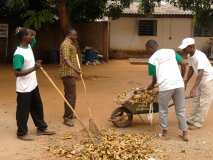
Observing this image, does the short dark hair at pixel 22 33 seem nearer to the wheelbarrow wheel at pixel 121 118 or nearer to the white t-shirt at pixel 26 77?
the white t-shirt at pixel 26 77

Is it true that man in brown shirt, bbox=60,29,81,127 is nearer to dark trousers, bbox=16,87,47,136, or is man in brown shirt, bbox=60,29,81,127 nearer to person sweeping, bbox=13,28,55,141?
dark trousers, bbox=16,87,47,136

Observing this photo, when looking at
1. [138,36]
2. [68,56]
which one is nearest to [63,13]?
[68,56]

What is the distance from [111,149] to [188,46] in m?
2.60

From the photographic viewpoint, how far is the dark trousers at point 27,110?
27.6 feet

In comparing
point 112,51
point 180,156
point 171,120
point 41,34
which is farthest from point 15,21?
point 180,156

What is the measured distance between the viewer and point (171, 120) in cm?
1010

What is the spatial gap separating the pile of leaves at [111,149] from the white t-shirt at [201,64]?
1825mm

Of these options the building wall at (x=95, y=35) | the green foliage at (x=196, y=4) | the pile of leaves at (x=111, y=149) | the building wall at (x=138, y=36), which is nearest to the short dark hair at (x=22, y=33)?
the pile of leaves at (x=111, y=149)

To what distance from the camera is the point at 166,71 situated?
8492 millimetres

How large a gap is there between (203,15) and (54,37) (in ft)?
26.7

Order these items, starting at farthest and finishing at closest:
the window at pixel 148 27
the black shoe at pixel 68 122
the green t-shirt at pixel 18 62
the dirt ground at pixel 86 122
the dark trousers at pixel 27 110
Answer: the window at pixel 148 27 < the black shoe at pixel 68 122 < the dark trousers at pixel 27 110 < the green t-shirt at pixel 18 62 < the dirt ground at pixel 86 122

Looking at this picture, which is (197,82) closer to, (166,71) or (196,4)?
(166,71)

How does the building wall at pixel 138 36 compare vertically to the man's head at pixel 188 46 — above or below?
below

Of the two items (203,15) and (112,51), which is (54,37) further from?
(203,15)
